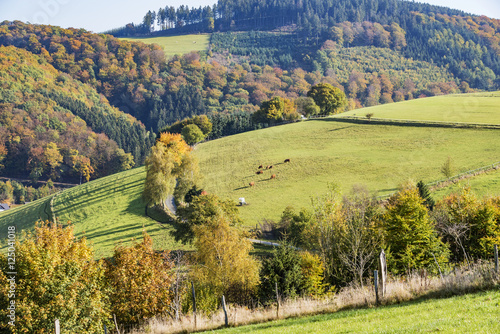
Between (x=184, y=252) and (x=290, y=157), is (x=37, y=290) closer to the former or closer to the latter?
(x=184, y=252)

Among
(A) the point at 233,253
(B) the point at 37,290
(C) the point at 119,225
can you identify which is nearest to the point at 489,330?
(B) the point at 37,290

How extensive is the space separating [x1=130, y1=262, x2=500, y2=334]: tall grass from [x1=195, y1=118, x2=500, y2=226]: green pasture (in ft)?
129

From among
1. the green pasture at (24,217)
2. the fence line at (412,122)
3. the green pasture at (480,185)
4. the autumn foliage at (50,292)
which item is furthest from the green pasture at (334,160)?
the autumn foliage at (50,292)

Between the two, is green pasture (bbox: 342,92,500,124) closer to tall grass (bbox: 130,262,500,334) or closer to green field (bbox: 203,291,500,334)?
tall grass (bbox: 130,262,500,334)

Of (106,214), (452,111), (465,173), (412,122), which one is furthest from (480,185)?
(106,214)

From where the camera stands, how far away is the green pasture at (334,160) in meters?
66.8

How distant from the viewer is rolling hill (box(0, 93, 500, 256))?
216 feet

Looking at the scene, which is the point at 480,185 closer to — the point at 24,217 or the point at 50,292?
the point at 50,292

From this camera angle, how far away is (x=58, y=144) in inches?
7470

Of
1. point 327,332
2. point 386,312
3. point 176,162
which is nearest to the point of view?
point 327,332

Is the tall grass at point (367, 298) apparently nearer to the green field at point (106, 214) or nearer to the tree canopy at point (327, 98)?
the green field at point (106, 214)

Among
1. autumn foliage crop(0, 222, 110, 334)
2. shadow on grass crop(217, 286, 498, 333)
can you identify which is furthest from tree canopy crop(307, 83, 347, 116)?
shadow on grass crop(217, 286, 498, 333)

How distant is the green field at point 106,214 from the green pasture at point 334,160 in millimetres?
14302

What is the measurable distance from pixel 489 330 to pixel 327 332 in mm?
5145
